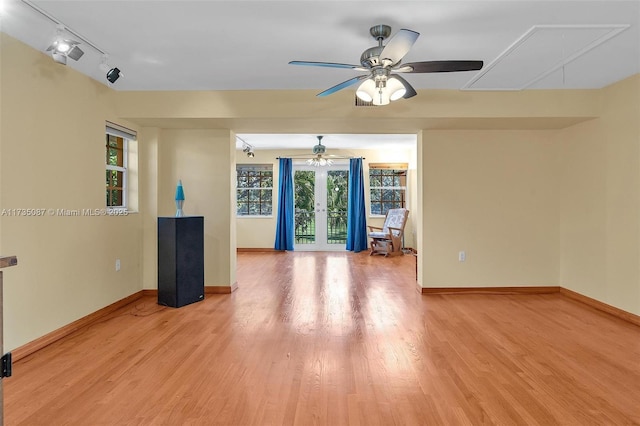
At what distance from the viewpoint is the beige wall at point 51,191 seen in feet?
8.13

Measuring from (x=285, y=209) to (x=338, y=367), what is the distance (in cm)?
567

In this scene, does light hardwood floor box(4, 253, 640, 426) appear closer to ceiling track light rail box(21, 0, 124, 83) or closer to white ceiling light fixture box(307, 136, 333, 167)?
ceiling track light rail box(21, 0, 124, 83)

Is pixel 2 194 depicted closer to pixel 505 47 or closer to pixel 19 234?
pixel 19 234

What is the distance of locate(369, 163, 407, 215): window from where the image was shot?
8008 millimetres

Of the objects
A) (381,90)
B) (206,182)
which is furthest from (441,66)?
(206,182)

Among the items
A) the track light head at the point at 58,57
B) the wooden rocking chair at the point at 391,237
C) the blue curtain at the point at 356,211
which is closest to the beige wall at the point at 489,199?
the wooden rocking chair at the point at 391,237

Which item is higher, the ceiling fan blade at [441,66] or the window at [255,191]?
the ceiling fan blade at [441,66]

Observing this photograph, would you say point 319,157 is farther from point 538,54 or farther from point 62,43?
point 62,43

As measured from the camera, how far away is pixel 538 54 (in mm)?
2873

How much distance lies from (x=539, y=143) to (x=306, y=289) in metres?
3.45

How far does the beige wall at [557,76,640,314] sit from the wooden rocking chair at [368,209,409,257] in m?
3.16

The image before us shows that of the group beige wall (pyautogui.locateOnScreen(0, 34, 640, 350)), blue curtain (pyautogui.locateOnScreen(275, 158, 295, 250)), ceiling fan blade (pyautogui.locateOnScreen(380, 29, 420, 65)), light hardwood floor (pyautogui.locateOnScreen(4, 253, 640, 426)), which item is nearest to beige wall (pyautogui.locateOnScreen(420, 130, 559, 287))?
beige wall (pyautogui.locateOnScreen(0, 34, 640, 350))

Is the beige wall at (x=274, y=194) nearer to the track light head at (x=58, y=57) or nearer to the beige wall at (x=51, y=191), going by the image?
the beige wall at (x=51, y=191)

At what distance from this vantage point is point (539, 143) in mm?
4328
